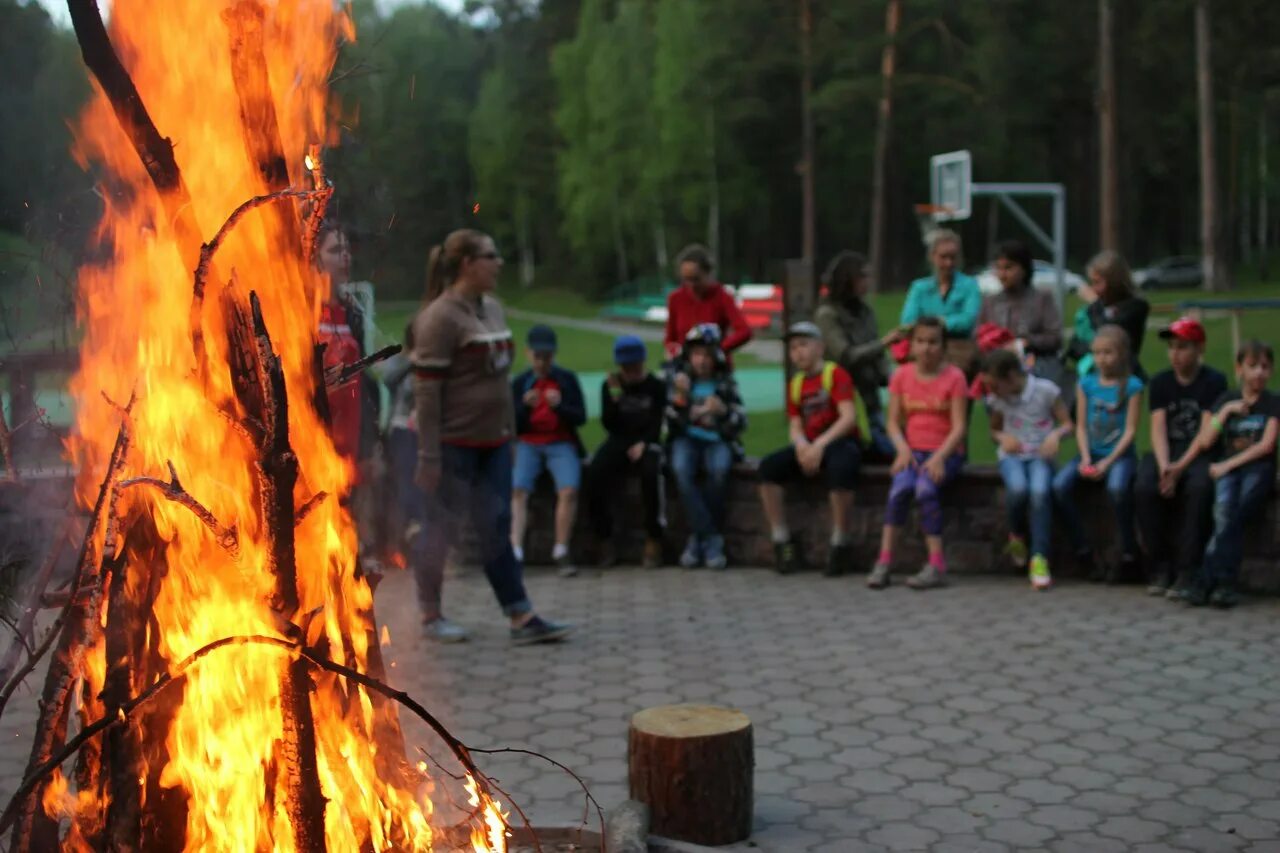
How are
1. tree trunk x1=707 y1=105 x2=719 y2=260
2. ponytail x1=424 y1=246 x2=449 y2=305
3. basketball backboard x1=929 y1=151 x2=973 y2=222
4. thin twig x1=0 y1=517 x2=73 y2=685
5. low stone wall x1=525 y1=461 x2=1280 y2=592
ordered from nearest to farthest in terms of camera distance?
thin twig x1=0 y1=517 x2=73 y2=685
ponytail x1=424 y1=246 x2=449 y2=305
low stone wall x1=525 y1=461 x2=1280 y2=592
basketball backboard x1=929 y1=151 x2=973 y2=222
tree trunk x1=707 y1=105 x2=719 y2=260

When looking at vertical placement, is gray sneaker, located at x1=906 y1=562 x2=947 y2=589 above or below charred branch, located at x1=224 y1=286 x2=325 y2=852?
below

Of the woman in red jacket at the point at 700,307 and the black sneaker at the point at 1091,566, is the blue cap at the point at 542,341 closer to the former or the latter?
the woman in red jacket at the point at 700,307

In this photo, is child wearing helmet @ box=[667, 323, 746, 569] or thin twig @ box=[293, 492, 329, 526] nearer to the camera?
thin twig @ box=[293, 492, 329, 526]

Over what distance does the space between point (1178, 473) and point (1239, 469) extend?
0.32 m

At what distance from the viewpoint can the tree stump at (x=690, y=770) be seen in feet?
13.8

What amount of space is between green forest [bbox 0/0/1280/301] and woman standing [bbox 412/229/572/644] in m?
20.6

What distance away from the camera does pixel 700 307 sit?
30.9 feet

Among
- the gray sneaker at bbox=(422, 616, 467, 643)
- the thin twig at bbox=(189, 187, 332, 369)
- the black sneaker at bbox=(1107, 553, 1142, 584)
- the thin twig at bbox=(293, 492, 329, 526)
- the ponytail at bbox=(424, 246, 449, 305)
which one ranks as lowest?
the gray sneaker at bbox=(422, 616, 467, 643)

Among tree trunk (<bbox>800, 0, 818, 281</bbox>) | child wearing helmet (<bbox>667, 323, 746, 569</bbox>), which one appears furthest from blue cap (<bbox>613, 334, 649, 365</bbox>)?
tree trunk (<bbox>800, 0, 818, 281</bbox>)

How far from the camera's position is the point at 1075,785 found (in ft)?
16.1

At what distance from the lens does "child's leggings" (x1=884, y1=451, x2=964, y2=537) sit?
8227 mm

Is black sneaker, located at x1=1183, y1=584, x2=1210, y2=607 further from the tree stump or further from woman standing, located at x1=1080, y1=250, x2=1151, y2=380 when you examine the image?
the tree stump

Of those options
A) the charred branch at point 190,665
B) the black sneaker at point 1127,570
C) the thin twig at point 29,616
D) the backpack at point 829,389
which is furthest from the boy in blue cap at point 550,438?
the charred branch at point 190,665

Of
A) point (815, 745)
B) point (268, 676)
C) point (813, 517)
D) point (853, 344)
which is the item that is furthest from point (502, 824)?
point (853, 344)
